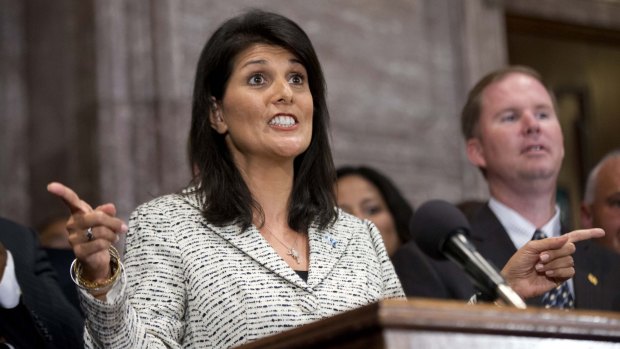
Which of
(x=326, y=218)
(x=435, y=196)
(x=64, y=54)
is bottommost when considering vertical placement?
(x=435, y=196)

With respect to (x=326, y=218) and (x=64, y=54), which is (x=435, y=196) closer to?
(x=64, y=54)

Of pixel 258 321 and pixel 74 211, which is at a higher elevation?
pixel 74 211

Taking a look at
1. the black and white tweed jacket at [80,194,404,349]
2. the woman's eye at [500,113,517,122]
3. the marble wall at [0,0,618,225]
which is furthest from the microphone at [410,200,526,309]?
the marble wall at [0,0,618,225]

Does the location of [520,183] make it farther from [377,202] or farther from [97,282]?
[97,282]

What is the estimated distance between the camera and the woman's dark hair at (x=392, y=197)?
5.16 meters

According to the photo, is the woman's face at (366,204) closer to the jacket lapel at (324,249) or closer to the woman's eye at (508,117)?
the woman's eye at (508,117)

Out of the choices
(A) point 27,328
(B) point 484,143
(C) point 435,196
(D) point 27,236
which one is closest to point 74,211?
(A) point 27,328

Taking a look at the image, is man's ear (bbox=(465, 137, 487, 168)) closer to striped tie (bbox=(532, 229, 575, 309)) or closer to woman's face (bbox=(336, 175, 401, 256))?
striped tie (bbox=(532, 229, 575, 309))

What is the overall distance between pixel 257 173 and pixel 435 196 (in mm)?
3388

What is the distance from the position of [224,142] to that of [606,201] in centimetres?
204

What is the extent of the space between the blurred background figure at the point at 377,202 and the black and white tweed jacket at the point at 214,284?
2044mm

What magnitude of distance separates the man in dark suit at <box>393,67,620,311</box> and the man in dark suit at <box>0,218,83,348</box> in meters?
1.06

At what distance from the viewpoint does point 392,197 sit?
524 cm

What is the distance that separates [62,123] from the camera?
6.00m
